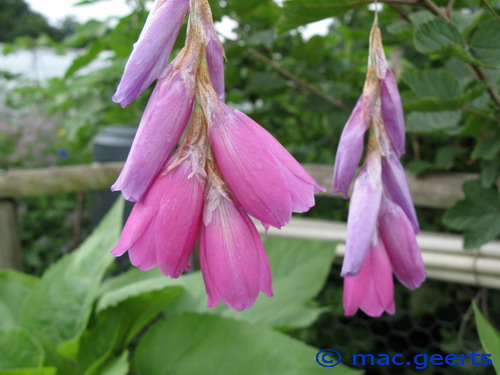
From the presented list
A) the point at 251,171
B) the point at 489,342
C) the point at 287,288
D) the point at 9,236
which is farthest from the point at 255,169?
the point at 9,236

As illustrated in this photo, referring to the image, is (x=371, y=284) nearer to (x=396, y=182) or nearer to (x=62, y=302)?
(x=396, y=182)

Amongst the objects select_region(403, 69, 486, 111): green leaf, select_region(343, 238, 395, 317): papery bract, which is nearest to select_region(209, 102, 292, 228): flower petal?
select_region(343, 238, 395, 317): papery bract

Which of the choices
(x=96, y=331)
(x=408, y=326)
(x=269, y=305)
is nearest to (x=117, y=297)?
(x=96, y=331)

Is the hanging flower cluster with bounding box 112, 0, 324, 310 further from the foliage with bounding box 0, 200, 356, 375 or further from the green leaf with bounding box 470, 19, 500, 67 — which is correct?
the foliage with bounding box 0, 200, 356, 375

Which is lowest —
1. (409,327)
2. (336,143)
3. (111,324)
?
(409,327)

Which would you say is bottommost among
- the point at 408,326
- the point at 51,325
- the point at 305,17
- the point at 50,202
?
the point at 50,202

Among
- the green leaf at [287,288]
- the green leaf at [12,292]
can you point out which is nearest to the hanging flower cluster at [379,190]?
the green leaf at [287,288]

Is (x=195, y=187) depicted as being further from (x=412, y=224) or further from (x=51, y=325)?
(x=51, y=325)
